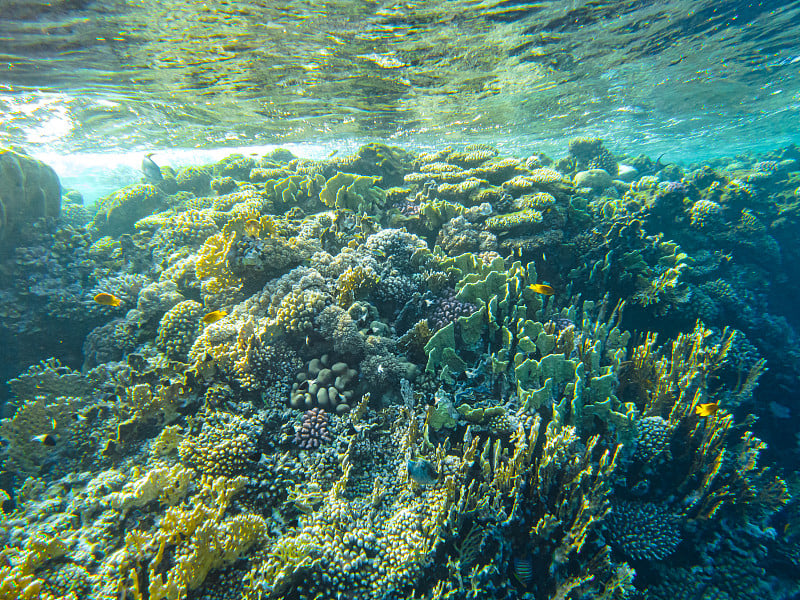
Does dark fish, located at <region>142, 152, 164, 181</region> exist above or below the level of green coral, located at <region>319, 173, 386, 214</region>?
above

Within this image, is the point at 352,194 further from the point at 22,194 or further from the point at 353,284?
the point at 22,194

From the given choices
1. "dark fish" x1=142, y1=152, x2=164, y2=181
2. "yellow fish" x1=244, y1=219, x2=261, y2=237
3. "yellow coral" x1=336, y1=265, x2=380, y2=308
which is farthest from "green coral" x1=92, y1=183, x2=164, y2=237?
"yellow coral" x1=336, y1=265, x2=380, y2=308

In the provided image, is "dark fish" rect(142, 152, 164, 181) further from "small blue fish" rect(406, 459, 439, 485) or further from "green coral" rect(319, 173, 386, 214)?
"small blue fish" rect(406, 459, 439, 485)

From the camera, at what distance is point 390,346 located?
14.1 ft

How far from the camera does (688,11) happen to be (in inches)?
393

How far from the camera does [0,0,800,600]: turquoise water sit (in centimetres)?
289

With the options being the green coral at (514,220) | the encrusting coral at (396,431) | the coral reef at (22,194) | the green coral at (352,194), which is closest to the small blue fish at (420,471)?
the encrusting coral at (396,431)

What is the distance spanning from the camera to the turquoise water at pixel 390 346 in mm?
2891

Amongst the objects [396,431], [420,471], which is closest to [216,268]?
[396,431]

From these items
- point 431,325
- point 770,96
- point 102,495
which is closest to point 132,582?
point 102,495

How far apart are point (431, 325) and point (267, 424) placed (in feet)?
8.37

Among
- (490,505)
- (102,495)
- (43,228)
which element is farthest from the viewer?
(43,228)

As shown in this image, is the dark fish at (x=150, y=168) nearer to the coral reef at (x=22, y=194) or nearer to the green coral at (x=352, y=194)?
the coral reef at (x=22, y=194)

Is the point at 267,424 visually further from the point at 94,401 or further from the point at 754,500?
the point at 754,500
